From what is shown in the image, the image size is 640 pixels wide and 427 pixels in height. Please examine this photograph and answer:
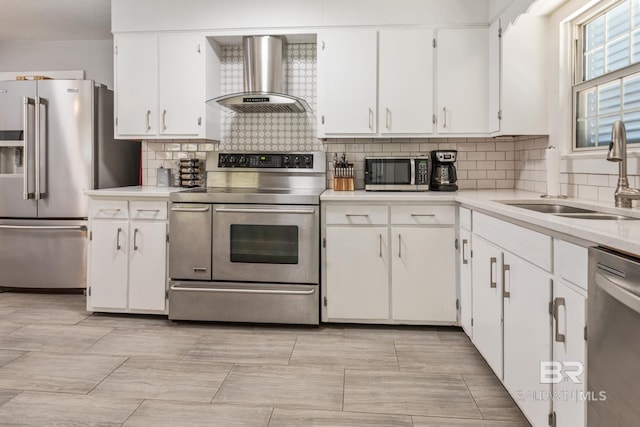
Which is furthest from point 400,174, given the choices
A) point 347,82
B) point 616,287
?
point 616,287

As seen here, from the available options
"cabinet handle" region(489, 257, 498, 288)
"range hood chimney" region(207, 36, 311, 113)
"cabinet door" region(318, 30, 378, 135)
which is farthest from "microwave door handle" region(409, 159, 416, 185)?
"cabinet handle" region(489, 257, 498, 288)

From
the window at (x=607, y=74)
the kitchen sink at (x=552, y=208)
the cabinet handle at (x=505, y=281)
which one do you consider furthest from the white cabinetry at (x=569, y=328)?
the window at (x=607, y=74)

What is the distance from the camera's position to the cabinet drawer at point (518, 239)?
1.71 meters

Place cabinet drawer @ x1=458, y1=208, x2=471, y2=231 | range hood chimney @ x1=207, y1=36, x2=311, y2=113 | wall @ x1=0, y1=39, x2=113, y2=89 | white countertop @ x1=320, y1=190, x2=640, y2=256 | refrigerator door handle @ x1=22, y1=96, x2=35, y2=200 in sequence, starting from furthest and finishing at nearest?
wall @ x1=0, y1=39, x2=113, y2=89, refrigerator door handle @ x1=22, y1=96, x2=35, y2=200, range hood chimney @ x1=207, y1=36, x2=311, y2=113, cabinet drawer @ x1=458, y1=208, x2=471, y2=231, white countertop @ x1=320, y1=190, x2=640, y2=256

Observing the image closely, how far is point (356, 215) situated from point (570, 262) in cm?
173

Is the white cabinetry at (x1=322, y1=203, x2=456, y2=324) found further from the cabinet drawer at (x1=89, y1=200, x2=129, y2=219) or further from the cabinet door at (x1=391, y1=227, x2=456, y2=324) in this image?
the cabinet drawer at (x1=89, y1=200, x2=129, y2=219)

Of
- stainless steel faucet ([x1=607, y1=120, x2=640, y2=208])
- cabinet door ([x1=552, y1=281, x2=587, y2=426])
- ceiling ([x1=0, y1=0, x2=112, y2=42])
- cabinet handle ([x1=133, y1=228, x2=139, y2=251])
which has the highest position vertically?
ceiling ([x1=0, y1=0, x2=112, y2=42])

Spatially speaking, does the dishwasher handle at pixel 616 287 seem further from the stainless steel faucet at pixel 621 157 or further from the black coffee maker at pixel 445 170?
the black coffee maker at pixel 445 170

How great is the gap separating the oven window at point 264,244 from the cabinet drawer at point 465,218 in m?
1.06

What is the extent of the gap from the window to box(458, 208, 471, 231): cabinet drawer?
73 cm

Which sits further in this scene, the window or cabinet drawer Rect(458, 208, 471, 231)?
cabinet drawer Rect(458, 208, 471, 231)

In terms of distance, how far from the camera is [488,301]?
2.39 metres

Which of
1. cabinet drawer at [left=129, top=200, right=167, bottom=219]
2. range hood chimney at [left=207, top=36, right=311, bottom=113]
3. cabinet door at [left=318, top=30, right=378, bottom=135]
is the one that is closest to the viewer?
cabinet drawer at [left=129, top=200, right=167, bottom=219]

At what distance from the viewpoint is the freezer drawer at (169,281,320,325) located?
316 cm
